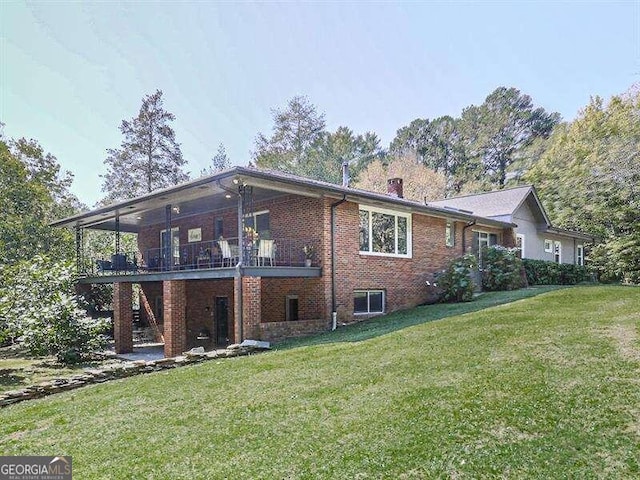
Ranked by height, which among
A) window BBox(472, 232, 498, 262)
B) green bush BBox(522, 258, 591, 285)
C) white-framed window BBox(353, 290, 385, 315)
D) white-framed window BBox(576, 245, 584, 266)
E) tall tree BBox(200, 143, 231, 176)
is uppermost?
tall tree BBox(200, 143, 231, 176)

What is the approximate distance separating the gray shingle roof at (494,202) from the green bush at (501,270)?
314 centimetres

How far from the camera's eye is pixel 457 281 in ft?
48.2

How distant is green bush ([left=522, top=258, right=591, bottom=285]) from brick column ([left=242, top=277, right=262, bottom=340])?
13.8 metres

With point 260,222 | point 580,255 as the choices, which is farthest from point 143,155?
point 580,255

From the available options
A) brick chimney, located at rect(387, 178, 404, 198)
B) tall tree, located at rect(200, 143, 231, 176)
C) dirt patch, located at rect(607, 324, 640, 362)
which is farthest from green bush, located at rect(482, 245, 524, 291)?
tall tree, located at rect(200, 143, 231, 176)

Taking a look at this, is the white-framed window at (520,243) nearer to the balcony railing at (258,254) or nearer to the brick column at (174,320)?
the balcony railing at (258,254)

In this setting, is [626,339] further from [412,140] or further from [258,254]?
[412,140]

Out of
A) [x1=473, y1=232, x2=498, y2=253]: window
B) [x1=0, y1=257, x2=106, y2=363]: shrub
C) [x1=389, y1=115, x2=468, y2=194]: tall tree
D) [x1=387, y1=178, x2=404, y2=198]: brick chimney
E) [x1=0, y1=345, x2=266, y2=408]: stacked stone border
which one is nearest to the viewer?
[x1=0, y1=345, x2=266, y2=408]: stacked stone border

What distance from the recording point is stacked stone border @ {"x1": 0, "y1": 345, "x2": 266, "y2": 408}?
7.84 m

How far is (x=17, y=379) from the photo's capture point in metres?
9.89

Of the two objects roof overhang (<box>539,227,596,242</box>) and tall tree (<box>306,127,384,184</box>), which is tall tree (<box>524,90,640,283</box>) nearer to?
roof overhang (<box>539,227,596,242</box>)

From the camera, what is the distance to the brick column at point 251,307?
34.1 ft

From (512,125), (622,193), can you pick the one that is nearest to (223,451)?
(622,193)

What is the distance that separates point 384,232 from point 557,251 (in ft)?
53.6
